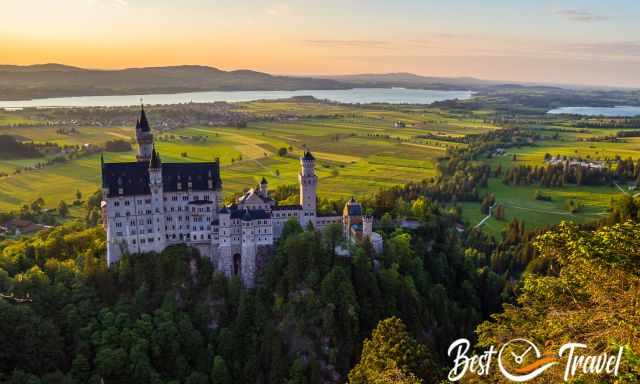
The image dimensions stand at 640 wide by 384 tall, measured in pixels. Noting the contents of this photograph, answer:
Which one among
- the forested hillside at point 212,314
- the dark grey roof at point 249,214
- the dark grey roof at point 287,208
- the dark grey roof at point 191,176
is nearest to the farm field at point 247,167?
the dark grey roof at point 287,208

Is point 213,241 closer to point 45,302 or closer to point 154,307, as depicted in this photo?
point 154,307

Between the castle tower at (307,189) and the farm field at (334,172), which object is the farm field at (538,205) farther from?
the castle tower at (307,189)

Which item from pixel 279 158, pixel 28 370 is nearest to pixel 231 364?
pixel 28 370

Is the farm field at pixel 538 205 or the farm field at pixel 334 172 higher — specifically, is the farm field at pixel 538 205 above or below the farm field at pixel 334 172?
below

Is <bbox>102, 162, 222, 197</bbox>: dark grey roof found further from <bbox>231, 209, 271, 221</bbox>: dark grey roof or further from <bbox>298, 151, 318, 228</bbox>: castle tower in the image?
<bbox>298, 151, 318, 228</bbox>: castle tower

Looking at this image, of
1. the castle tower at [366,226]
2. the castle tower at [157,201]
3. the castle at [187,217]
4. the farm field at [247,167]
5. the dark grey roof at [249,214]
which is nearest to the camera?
the castle tower at [157,201]

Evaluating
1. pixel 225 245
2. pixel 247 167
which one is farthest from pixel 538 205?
pixel 225 245

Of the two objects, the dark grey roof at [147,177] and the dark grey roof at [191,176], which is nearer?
the dark grey roof at [147,177]
